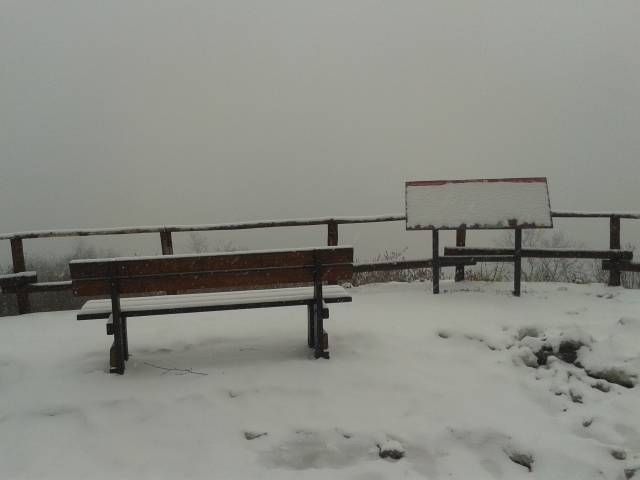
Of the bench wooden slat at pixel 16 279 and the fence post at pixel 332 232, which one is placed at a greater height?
the fence post at pixel 332 232

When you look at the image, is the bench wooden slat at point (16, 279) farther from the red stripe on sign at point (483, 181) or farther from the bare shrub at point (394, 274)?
the bare shrub at point (394, 274)

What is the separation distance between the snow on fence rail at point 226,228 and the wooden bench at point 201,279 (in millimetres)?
2966

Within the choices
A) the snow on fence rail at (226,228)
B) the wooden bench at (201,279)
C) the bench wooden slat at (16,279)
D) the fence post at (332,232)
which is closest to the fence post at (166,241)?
the snow on fence rail at (226,228)

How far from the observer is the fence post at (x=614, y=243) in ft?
26.8

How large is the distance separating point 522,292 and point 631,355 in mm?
2762

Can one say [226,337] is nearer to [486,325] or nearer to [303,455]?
[303,455]

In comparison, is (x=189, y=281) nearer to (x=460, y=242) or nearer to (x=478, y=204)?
(x=478, y=204)

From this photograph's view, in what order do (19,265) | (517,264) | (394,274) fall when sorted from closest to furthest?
1. (517,264)
2. (19,265)
3. (394,274)

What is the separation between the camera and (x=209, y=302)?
511 centimetres

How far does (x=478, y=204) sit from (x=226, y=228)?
11.8 feet

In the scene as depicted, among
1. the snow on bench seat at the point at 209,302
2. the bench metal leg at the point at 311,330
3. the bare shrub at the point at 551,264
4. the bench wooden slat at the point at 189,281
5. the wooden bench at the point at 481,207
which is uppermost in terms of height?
the wooden bench at the point at 481,207

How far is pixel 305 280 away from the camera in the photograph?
508cm

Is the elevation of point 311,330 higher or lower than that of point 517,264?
lower

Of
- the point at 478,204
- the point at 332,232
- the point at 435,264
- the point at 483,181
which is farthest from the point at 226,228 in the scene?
the point at 483,181
